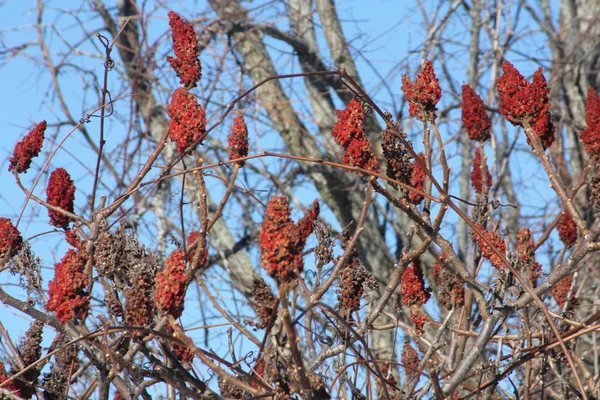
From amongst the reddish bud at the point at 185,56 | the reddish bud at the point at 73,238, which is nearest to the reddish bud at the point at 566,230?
the reddish bud at the point at 185,56

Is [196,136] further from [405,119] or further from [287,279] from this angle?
[405,119]

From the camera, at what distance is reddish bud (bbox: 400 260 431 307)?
2.31 meters

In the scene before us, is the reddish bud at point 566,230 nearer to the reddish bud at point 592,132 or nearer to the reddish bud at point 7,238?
the reddish bud at point 592,132

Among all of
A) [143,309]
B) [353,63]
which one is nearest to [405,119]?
[353,63]

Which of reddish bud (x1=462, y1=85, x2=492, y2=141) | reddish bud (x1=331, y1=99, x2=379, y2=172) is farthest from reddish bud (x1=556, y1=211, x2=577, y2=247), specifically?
reddish bud (x1=331, y1=99, x2=379, y2=172)

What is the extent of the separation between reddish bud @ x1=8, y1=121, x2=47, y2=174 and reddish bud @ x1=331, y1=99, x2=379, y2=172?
81 cm

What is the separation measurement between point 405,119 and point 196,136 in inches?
208

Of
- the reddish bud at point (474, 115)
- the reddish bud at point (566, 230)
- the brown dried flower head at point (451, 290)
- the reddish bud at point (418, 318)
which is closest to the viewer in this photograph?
the reddish bud at point (418, 318)

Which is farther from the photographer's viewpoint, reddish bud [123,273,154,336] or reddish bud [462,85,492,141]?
reddish bud [462,85,492,141]

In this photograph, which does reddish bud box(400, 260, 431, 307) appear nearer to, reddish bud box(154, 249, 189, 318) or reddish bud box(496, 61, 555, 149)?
reddish bud box(496, 61, 555, 149)

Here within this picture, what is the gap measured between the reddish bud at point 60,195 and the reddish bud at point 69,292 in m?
0.52

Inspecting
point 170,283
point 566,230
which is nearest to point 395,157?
point 170,283

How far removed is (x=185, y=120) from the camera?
1.98m

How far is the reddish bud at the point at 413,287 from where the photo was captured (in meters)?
2.31
